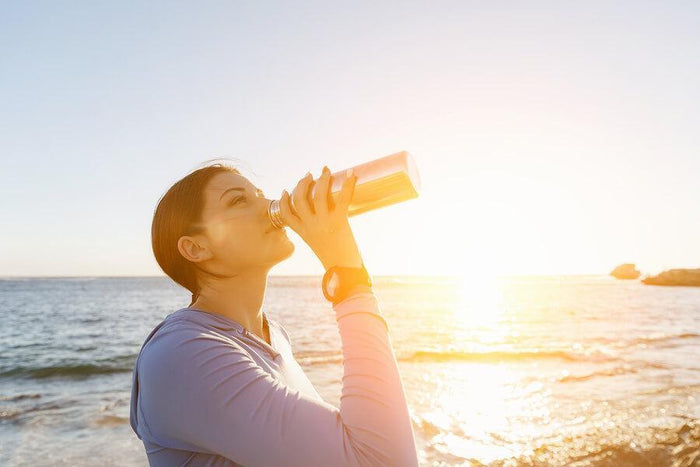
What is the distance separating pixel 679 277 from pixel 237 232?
292 feet

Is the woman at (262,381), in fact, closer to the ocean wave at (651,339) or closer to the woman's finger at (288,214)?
the woman's finger at (288,214)

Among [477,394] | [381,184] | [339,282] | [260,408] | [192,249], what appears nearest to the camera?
[260,408]

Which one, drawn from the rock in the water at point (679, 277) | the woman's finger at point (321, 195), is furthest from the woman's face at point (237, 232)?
the rock in the water at point (679, 277)

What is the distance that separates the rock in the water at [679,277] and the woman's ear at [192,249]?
285ft

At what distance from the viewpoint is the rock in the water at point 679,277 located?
237ft

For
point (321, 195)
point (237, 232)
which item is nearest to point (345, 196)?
point (321, 195)

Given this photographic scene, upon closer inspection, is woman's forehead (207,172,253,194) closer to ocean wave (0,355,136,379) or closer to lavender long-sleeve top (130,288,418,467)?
lavender long-sleeve top (130,288,418,467)

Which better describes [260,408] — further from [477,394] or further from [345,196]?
[477,394]

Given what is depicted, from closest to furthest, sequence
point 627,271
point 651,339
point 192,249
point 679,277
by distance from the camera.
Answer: point 192,249
point 651,339
point 679,277
point 627,271

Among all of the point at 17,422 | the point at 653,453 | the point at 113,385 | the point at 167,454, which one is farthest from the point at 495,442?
the point at 113,385

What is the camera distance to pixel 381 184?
1.72 meters

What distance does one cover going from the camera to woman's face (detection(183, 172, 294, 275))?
1745mm

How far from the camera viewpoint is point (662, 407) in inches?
320

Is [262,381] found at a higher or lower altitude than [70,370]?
higher
